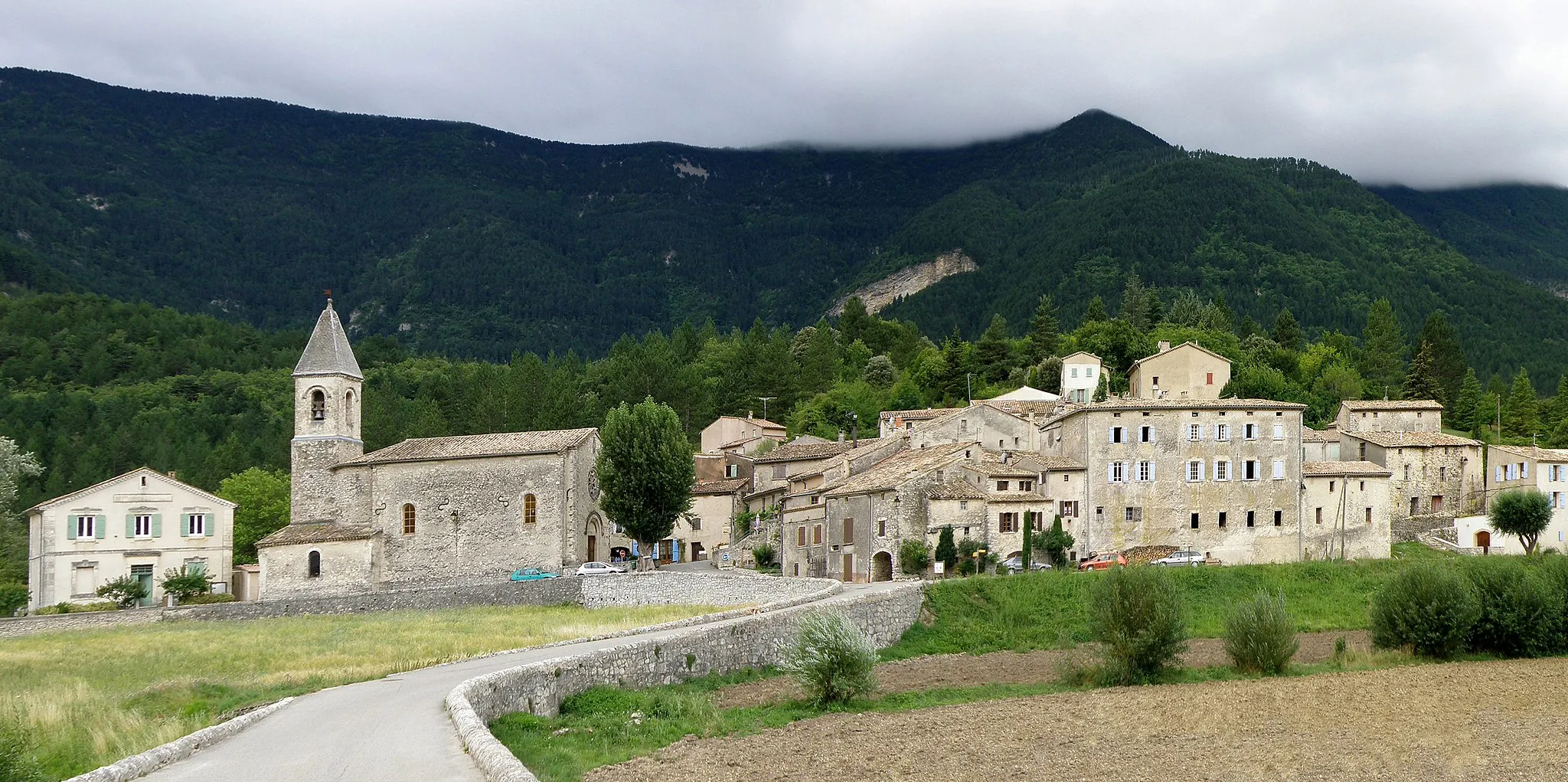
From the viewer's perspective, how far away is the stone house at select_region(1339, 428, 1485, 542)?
Answer: 7475cm

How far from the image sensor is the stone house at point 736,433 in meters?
95.3

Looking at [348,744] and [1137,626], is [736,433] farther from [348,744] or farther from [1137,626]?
[348,744]

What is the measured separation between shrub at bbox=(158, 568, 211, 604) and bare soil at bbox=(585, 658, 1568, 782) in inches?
1613

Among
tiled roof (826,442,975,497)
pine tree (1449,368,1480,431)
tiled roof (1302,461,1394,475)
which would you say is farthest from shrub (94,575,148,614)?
pine tree (1449,368,1480,431)

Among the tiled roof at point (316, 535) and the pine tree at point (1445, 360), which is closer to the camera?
the tiled roof at point (316, 535)

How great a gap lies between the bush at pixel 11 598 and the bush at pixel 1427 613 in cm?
5513

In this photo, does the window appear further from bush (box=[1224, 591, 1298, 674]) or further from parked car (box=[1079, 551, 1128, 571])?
bush (box=[1224, 591, 1298, 674])

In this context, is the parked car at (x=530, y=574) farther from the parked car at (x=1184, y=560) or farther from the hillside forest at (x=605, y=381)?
the hillside forest at (x=605, y=381)

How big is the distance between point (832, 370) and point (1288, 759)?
97838 mm

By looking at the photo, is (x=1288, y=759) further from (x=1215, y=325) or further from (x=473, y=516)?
(x=1215, y=325)

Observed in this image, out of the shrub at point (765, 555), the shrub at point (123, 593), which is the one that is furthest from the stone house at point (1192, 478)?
the shrub at point (123, 593)

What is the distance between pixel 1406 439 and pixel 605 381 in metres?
59.7

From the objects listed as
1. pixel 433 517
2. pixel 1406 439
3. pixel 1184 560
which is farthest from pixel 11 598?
pixel 1406 439

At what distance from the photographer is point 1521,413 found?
9844 centimetres
